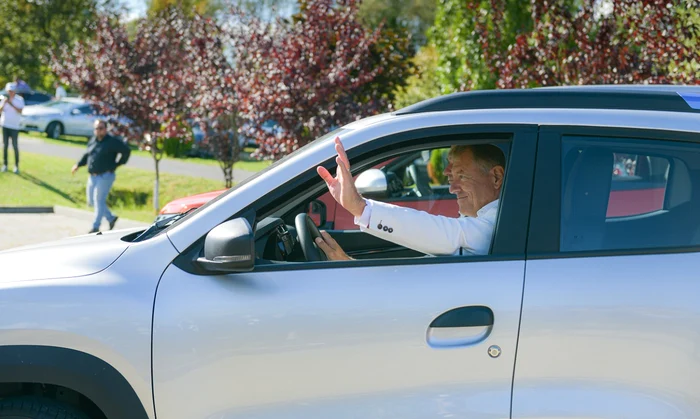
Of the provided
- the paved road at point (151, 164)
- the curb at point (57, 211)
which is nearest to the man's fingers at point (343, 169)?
the curb at point (57, 211)

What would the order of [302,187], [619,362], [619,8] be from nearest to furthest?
1. [619,362]
2. [302,187]
3. [619,8]

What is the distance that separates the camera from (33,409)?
2924 millimetres

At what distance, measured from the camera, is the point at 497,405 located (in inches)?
109

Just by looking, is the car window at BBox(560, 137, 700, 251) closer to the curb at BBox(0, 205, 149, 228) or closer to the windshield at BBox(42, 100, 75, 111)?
the curb at BBox(0, 205, 149, 228)

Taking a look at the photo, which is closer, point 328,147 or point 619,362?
point 619,362

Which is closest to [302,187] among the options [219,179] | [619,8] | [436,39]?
[619,8]

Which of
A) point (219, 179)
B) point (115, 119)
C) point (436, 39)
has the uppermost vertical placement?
point (436, 39)

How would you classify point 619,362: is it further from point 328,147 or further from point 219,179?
point 219,179

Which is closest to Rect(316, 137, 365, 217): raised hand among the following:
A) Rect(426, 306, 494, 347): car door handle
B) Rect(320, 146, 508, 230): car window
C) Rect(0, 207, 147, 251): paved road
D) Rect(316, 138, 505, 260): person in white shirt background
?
Rect(316, 138, 505, 260): person in white shirt background

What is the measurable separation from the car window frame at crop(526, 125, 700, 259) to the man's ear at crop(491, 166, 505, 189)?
0.31 m

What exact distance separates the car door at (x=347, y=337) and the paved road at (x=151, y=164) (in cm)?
1781

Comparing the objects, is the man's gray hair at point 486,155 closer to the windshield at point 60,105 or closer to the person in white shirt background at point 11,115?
the person in white shirt background at point 11,115

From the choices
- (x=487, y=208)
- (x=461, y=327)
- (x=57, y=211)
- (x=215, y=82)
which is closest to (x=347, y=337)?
(x=461, y=327)

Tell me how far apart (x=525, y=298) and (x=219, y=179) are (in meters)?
18.2
